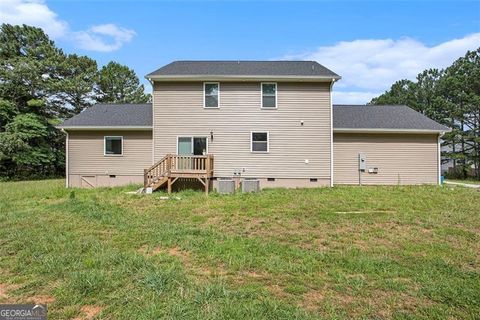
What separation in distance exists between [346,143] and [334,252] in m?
9.99

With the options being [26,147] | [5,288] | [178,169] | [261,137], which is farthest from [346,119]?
[26,147]

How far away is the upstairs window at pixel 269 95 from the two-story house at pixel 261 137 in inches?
1.8

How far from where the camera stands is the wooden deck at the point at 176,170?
11719 mm

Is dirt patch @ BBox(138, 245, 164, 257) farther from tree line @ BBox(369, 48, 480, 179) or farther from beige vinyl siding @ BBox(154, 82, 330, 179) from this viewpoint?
tree line @ BBox(369, 48, 480, 179)

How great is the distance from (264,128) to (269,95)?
1510 mm

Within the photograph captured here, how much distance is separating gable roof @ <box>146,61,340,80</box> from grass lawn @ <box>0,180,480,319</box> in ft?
22.3

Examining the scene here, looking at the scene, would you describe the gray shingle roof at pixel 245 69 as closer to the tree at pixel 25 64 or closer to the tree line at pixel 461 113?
the tree at pixel 25 64

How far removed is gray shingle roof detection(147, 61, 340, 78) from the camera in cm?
1299

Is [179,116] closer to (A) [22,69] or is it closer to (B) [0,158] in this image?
(B) [0,158]

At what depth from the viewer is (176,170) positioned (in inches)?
465

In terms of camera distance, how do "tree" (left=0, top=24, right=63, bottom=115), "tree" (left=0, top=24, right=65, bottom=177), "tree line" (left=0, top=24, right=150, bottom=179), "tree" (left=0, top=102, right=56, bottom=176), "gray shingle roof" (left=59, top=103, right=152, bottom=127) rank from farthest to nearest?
1. "tree" (left=0, top=24, right=63, bottom=115)
2. "tree line" (left=0, top=24, right=150, bottom=179)
3. "tree" (left=0, top=24, right=65, bottom=177)
4. "tree" (left=0, top=102, right=56, bottom=176)
5. "gray shingle roof" (left=59, top=103, right=152, bottom=127)

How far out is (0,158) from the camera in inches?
824

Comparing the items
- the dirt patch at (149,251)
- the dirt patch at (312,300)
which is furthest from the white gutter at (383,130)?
the dirt patch at (312,300)

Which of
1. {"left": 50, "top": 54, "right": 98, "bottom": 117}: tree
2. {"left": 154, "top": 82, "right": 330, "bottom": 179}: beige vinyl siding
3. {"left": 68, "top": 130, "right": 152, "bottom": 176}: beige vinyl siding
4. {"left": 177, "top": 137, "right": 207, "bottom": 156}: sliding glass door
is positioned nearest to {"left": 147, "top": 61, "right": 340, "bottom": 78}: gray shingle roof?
{"left": 154, "top": 82, "right": 330, "bottom": 179}: beige vinyl siding
